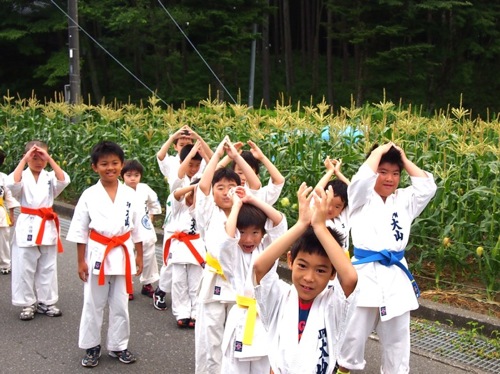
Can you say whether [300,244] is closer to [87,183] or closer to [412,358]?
[412,358]

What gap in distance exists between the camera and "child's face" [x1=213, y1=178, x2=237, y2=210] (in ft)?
14.1

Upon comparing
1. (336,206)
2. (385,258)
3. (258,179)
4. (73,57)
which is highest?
(73,57)

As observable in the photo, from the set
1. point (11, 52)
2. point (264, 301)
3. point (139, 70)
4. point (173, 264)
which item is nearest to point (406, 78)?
point (139, 70)

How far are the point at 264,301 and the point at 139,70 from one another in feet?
89.8

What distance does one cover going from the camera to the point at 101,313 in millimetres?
4969

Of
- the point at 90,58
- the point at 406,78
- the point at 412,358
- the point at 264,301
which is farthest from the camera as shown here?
the point at 90,58

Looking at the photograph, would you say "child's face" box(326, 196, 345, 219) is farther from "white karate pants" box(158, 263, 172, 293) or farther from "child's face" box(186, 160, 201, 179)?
"white karate pants" box(158, 263, 172, 293)

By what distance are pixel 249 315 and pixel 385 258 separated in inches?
43.0

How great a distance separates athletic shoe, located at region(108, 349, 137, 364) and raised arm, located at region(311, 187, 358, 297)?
271 cm

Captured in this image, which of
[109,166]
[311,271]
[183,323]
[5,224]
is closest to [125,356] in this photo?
[183,323]

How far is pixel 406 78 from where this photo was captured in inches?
922

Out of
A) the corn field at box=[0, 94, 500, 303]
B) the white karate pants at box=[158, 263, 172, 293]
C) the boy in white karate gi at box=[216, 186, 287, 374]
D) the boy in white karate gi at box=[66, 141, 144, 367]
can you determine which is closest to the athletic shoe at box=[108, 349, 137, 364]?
the boy in white karate gi at box=[66, 141, 144, 367]

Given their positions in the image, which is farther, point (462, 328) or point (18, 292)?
point (18, 292)

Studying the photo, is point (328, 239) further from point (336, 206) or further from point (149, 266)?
point (149, 266)
